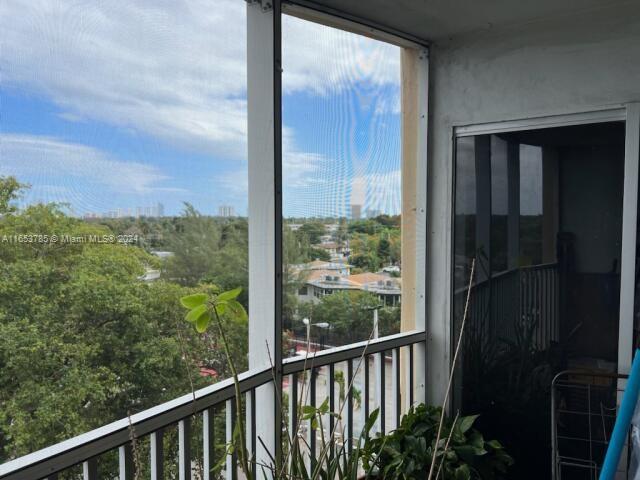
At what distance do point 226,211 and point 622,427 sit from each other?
4.97ft

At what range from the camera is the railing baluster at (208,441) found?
6.19ft

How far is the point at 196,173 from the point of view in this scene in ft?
5.96

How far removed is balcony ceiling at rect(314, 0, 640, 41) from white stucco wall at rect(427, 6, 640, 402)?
0.03 metres

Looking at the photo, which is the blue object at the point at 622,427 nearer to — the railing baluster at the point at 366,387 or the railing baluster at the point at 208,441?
the railing baluster at the point at 366,387

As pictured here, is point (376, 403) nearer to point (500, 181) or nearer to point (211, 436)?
point (211, 436)

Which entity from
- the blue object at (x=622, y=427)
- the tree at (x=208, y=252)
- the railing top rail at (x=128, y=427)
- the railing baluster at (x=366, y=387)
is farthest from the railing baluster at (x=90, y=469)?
the blue object at (x=622, y=427)

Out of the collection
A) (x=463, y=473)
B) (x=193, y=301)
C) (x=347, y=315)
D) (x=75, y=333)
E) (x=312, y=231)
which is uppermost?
(x=312, y=231)

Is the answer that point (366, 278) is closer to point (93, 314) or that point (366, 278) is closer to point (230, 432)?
point (230, 432)

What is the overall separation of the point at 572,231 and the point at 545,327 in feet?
1.59

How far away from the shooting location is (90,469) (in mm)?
1471

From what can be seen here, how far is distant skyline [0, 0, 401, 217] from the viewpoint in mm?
1345

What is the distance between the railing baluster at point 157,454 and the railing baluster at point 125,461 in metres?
0.10

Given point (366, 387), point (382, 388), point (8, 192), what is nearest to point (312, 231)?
point (366, 387)

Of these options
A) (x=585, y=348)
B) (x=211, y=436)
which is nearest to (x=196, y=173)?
(x=211, y=436)
